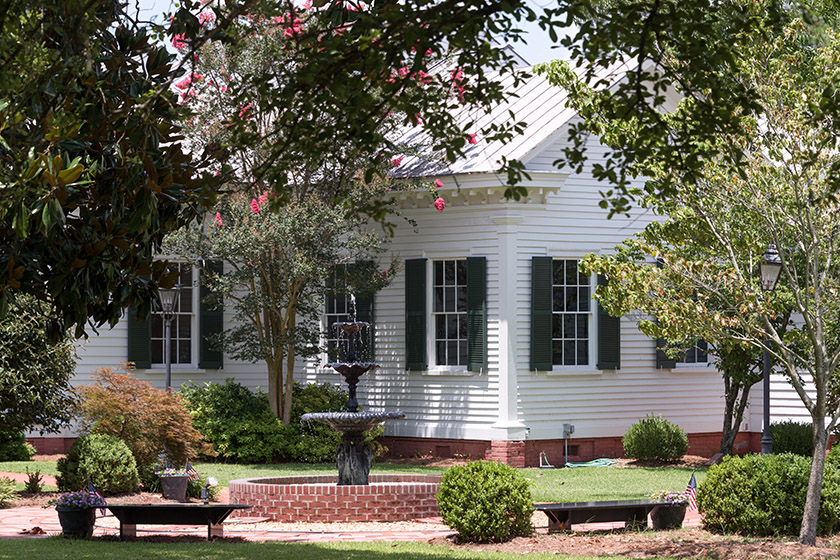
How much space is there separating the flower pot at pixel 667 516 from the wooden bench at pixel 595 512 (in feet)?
0.26

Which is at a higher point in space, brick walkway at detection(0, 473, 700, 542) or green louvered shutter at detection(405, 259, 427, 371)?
green louvered shutter at detection(405, 259, 427, 371)

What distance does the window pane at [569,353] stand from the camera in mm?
22234

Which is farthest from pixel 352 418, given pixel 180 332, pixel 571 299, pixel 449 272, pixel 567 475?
pixel 180 332

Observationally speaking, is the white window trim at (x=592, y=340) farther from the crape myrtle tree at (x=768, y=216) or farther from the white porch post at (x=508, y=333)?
the crape myrtle tree at (x=768, y=216)

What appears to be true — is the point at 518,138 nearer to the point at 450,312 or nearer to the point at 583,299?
the point at 583,299

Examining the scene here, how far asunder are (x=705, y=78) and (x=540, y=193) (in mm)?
13744

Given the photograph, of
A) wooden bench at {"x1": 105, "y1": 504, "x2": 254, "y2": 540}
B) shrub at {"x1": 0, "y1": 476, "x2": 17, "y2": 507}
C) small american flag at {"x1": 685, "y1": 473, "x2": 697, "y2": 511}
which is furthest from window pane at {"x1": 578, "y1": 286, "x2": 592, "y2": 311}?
shrub at {"x1": 0, "y1": 476, "x2": 17, "y2": 507}

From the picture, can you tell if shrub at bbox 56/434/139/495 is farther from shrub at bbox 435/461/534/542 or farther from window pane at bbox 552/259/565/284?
window pane at bbox 552/259/565/284

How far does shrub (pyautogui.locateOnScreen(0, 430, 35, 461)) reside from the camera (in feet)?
70.3

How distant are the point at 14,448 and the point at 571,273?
11.0 m

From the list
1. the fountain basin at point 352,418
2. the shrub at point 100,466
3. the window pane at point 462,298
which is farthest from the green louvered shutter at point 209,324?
the fountain basin at point 352,418

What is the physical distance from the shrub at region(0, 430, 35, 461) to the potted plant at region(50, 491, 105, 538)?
8423 millimetres

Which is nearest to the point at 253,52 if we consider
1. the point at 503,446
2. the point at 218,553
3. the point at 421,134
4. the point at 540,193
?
the point at 421,134

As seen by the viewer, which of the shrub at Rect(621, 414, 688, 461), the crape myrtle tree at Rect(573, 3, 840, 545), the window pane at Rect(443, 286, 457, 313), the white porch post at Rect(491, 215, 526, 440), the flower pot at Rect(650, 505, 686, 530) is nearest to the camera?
the crape myrtle tree at Rect(573, 3, 840, 545)
